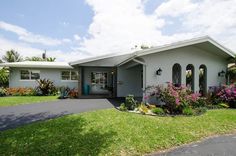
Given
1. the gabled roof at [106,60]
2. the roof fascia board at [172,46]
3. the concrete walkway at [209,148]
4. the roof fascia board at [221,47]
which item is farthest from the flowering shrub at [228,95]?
the gabled roof at [106,60]

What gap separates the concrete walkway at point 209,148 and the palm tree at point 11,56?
45.7 meters

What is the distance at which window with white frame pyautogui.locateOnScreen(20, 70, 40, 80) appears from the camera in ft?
73.5

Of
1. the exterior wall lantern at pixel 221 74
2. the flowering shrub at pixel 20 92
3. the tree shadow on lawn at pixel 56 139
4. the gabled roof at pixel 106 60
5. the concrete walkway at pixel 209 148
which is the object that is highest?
the gabled roof at pixel 106 60

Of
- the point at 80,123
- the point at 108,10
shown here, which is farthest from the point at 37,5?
the point at 80,123

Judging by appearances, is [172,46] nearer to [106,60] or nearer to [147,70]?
[147,70]

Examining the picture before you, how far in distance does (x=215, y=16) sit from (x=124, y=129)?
A: 10204 mm

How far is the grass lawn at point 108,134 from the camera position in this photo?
5.74m

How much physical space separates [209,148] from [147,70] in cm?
722

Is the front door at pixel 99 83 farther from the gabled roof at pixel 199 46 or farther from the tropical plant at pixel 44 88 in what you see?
the gabled roof at pixel 199 46

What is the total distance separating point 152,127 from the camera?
765 cm

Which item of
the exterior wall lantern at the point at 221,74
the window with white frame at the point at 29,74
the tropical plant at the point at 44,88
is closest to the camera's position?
the exterior wall lantern at the point at 221,74

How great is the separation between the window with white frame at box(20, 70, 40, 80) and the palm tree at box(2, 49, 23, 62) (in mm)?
24748

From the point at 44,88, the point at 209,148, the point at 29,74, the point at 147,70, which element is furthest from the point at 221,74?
the point at 29,74

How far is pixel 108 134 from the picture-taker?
269 inches
